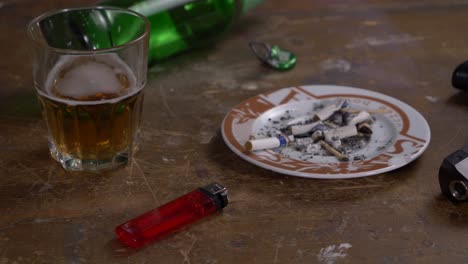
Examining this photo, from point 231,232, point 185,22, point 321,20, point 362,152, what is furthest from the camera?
point 321,20

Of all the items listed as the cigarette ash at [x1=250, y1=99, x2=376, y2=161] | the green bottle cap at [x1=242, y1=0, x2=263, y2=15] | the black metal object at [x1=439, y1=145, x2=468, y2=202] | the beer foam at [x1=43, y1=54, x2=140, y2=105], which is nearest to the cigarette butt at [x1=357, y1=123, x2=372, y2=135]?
the cigarette ash at [x1=250, y1=99, x2=376, y2=161]

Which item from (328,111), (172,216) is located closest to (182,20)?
(328,111)

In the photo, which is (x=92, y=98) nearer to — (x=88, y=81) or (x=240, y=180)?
(x=88, y=81)

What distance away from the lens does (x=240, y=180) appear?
0.65m

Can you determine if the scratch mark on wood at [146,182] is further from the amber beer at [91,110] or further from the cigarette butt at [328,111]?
the cigarette butt at [328,111]

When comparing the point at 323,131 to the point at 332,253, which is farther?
the point at 323,131

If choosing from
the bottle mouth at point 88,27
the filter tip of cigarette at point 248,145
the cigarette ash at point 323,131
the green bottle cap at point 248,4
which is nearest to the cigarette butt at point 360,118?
the cigarette ash at point 323,131

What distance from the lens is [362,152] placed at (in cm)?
68

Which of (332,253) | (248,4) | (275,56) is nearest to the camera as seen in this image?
(332,253)

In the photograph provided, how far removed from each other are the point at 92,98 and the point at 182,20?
11.7 inches

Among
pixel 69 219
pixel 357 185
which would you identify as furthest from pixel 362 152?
pixel 69 219

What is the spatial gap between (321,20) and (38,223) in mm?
586

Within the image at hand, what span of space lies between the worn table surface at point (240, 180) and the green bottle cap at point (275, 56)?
0.01m

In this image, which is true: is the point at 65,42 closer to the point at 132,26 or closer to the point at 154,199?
the point at 132,26
